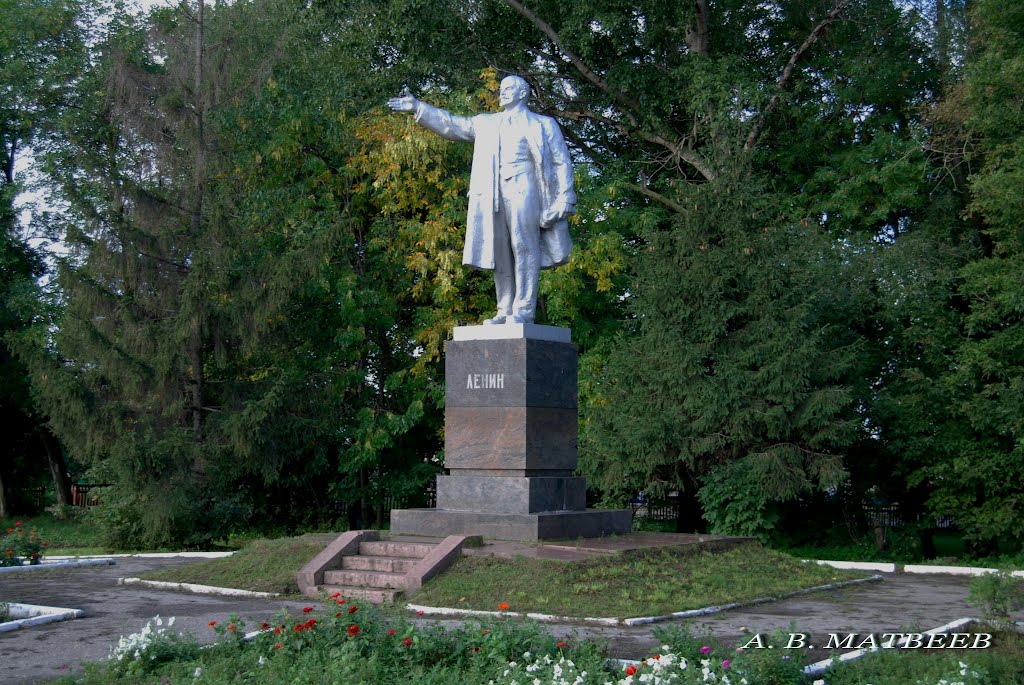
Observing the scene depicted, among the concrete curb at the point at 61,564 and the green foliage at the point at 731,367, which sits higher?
the green foliage at the point at 731,367

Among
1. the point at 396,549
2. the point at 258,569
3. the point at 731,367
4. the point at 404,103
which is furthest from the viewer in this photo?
the point at 731,367

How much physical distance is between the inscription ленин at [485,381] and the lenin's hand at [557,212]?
1754 mm

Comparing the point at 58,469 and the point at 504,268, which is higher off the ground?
the point at 504,268

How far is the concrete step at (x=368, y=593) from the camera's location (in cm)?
891

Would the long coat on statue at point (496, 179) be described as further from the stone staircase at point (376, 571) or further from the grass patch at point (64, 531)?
the grass patch at point (64, 531)

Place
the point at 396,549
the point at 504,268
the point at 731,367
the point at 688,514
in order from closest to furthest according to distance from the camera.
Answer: the point at 396,549
the point at 504,268
the point at 731,367
the point at 688,514

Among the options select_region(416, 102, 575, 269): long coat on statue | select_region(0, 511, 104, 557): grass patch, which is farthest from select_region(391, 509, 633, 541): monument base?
select_region(0, 511, 104, 557): grass patch

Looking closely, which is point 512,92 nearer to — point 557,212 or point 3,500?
point 557,212

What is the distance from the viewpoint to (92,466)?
58.5 ft

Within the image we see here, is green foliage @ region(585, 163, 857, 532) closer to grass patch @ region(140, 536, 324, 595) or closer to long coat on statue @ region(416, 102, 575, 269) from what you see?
long coat on statue @ region(416, 102, 575, 269)

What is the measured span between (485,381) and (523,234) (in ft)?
5.22

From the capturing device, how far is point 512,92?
1148 centimetres

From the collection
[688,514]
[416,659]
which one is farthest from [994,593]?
[688,514]

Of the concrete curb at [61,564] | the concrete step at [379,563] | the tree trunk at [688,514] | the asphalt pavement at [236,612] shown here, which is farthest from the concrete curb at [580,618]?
the tree trunk at [688,514]
